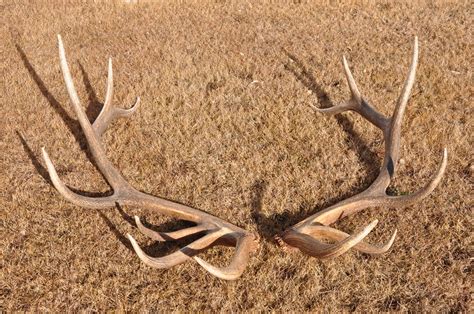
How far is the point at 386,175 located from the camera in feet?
13.2

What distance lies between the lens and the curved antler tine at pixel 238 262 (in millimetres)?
3028

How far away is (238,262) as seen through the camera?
325cm

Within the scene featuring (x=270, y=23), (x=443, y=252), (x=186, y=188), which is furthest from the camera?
(x=270, y=23)

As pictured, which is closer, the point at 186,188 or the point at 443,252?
the point at 443,252

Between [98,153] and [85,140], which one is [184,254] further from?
[85,140]

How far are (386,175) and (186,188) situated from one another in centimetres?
194

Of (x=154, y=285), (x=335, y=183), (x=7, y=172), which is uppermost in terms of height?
(x=335, y=183)

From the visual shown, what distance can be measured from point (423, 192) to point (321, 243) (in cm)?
103

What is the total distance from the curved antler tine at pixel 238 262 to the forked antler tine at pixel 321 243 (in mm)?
324

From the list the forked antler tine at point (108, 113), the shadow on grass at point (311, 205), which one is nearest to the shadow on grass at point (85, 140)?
the forked antler tine at point (108, 113)

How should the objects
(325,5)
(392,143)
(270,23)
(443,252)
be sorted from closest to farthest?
(443,252), (392,143), (270,23), (325,5)

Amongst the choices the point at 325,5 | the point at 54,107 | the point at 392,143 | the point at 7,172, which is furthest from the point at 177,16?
the point at 392,143

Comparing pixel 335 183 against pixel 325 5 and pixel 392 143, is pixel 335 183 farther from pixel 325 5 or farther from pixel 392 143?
pixel 325 5

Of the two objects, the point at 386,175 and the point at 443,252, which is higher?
the point at 386,175
